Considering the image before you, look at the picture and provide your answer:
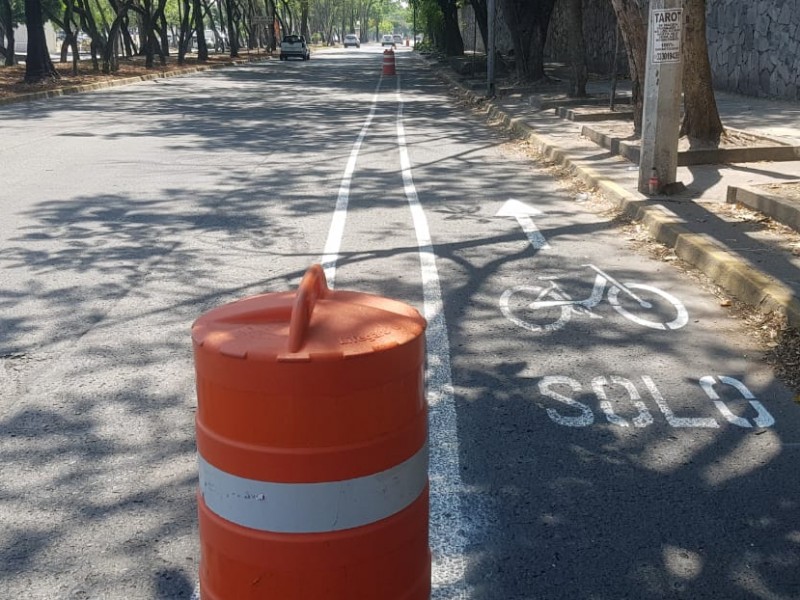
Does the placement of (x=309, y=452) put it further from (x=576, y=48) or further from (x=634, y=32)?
(x=576, y=48)

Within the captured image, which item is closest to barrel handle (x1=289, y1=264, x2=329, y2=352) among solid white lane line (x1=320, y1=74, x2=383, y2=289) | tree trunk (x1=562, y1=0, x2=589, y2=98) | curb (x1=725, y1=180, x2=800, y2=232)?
solid white lane line (x1=320, y1=74, x2=383, y2=289)

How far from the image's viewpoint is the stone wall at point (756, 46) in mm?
19656

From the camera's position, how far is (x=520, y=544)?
349cm

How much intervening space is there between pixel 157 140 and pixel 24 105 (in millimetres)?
10204

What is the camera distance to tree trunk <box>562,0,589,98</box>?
20047mm

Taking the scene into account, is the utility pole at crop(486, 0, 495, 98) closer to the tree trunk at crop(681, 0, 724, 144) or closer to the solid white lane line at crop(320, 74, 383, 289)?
the solid white lane line at crop(320, 74, 383, 289)

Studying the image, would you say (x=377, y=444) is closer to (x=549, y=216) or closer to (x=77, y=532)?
(x=77, y=532)

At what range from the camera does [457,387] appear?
5.01 m

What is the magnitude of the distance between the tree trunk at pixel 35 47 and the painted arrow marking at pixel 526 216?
24062 mm

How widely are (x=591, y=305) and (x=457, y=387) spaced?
1.87m

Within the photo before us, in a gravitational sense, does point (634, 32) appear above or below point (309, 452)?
above

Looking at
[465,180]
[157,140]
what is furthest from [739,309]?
[157,140]

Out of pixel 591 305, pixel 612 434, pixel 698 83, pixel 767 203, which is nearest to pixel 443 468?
pixel 612 434

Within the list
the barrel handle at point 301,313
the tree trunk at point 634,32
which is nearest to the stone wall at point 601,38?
the tree trunk at point 634,32
